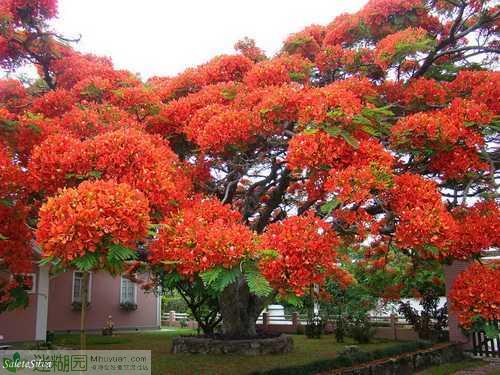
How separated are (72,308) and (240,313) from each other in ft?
29.4

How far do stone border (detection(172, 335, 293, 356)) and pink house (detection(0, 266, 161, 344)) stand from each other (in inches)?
113

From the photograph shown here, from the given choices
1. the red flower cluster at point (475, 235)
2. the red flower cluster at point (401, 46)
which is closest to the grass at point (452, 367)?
the red flower cluster at point (475, 235)

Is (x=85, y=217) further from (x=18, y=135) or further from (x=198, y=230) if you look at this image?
(x=18, y=135)

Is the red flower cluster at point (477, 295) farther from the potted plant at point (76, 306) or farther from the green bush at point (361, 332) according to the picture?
the potted plant at point (76, 306)

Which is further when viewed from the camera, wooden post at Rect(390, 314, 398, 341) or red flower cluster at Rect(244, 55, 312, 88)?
wooden post at Rect(390, 314, 398, 341)

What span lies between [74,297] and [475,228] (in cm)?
1544

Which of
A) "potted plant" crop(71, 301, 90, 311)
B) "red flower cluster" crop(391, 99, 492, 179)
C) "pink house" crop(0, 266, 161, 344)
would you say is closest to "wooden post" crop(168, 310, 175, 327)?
"pink house" crop(0, 266, 161, 344)

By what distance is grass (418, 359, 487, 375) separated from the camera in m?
9.84

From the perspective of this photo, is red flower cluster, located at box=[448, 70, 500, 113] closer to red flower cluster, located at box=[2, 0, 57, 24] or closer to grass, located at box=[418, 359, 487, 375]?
grass, located at box=[418, 359, 487, 375]

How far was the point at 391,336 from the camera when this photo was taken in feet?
49.6

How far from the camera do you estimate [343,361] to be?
29.9 ft

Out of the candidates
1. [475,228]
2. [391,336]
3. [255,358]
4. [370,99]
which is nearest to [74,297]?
[255,358]

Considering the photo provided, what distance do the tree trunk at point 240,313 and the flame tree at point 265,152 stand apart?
0.44m

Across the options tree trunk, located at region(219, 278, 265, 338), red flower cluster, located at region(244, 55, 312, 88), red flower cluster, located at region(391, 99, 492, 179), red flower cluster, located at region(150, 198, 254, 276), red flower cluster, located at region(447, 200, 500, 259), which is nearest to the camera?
red flower cluster, located at region(150, 198, 254, 276)
